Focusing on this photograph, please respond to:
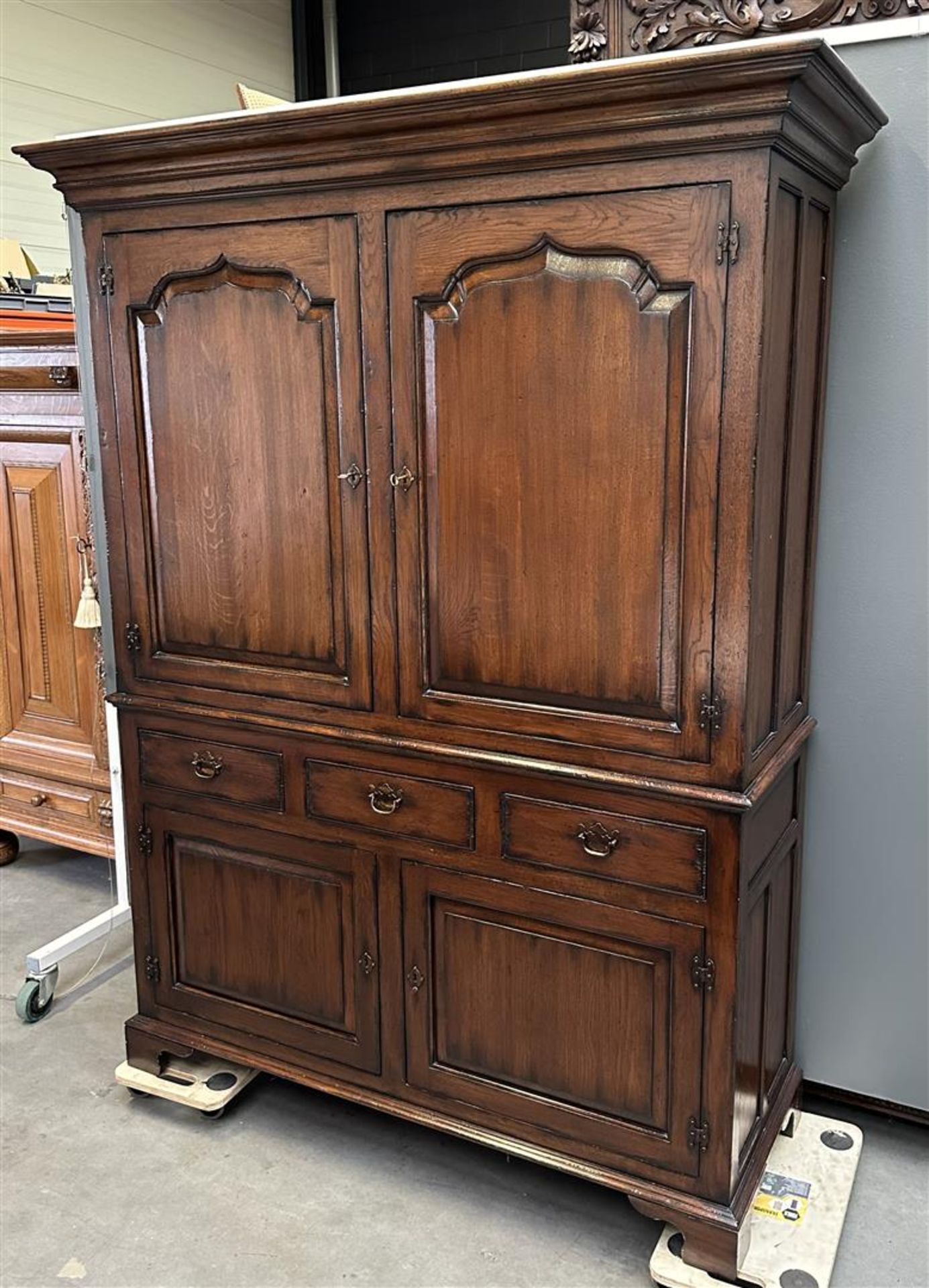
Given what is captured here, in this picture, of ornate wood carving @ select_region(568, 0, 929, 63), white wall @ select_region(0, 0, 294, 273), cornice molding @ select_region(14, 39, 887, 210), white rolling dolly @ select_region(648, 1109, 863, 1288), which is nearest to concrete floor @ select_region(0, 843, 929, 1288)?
white rolling dolly @ select_region(648, 1109, 863, 1288)

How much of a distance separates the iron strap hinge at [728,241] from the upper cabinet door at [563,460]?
0.01 meters

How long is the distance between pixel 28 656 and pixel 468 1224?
6.21 ft

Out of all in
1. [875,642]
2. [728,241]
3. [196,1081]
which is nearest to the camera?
[728,241]

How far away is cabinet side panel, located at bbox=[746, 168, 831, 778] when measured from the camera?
161cm

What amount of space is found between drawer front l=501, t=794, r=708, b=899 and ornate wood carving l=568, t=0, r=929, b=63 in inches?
49.6

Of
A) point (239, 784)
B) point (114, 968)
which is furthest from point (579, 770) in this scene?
point (114, 968)

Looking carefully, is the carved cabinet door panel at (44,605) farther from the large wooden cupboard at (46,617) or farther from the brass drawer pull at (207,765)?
the brass drawer pull at (207,765)

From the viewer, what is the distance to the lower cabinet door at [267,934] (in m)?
2.09

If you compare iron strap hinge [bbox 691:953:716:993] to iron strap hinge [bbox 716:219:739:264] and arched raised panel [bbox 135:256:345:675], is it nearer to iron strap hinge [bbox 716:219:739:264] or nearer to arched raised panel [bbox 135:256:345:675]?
arched raised panel [bbox 135:256:345:675]

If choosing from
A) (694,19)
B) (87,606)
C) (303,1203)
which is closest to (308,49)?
(87,606)

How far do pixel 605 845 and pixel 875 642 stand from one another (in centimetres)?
64

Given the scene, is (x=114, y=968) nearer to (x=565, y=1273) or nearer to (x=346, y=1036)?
(x=346, y=1036)

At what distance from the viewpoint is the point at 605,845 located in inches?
70.4

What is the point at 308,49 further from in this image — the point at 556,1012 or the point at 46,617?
the point at 556,1012
